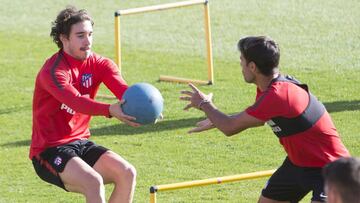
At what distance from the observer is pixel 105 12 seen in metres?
24.3

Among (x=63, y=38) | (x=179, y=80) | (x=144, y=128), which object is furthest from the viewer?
(x=179, y=80)

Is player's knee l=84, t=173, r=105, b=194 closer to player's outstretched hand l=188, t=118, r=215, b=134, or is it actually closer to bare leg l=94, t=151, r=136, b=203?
bare leg l=94, t=151, r=136, b=203

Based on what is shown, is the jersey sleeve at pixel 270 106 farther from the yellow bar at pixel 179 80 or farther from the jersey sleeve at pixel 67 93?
the yellow bar at pixel 179 80

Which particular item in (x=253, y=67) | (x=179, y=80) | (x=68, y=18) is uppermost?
(x=68, y=18)

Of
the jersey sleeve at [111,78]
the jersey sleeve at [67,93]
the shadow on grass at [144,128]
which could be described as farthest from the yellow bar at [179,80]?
the jersey sleeve at [67,93]

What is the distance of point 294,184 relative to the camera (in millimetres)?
8914

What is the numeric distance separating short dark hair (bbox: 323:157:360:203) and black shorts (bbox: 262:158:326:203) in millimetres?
2755

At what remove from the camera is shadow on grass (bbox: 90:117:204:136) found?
14.8 metres

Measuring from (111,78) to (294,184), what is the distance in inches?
86.3

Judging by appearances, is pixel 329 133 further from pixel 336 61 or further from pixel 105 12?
pixel 105 12

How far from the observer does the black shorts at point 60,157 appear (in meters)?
9.51

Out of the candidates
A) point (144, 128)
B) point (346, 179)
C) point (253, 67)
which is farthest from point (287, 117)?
point (144, 128)

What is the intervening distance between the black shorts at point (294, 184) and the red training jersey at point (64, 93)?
1817 mm

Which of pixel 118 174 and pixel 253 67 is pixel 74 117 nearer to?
pixel 118 174
